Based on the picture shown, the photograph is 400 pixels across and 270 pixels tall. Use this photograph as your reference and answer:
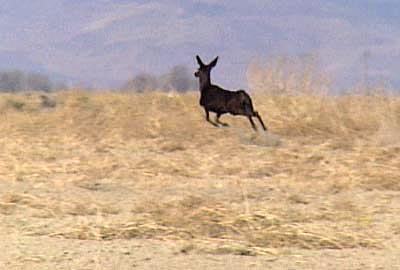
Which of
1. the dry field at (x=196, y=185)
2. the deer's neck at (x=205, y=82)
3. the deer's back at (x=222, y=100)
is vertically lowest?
the dry field at (x=196, y=185)

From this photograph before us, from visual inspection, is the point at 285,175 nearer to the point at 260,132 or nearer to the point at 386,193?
the point at 386,193

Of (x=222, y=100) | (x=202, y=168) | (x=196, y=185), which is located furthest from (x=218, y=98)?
(x=196, y=185)

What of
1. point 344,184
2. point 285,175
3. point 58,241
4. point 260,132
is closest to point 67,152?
point 260,132

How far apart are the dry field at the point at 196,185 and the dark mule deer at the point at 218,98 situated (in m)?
0.52

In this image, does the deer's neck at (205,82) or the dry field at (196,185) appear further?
the deer's neck at (205,82)

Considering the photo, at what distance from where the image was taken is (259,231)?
9.15m

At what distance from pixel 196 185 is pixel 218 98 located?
14.6ft

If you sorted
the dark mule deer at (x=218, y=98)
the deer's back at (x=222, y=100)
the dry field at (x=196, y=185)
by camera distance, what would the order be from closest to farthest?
the dry field at (x=196, y=185) → the dark mule deer at (x=218, y=98) → the deer's back at (x=222, y=100)

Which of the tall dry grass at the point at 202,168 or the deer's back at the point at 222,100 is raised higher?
the deer's back at the point at 222,100

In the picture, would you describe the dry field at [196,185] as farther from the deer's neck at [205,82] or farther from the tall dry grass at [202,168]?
the deer's neck at [205,82]

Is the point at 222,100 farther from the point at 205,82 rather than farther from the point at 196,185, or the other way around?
the point at 196,185

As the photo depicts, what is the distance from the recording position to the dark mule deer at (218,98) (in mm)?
17078

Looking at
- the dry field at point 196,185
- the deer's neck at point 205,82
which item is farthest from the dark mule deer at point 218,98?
the dry field at point 196,185

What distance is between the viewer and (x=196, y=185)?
1305 centimetres
